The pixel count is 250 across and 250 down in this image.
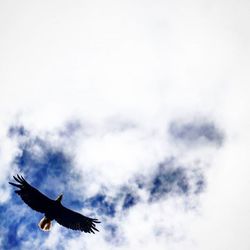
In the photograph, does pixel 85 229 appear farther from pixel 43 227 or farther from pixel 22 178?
pixel 22 178

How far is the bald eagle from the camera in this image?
22375mm

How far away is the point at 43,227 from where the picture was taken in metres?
22.6

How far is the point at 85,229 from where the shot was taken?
2336cm

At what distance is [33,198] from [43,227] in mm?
1833

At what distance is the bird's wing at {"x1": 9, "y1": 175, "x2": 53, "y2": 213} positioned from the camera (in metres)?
22.0

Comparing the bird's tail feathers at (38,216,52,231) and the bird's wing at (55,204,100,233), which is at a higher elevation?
the bird's wing at (55,204,100,233)

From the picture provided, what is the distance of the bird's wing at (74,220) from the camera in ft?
76.5

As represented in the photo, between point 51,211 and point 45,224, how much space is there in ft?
2.89

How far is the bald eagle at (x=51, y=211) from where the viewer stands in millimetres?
22375

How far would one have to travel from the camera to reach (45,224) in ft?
74.7

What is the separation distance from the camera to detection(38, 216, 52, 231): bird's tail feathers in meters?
22.6

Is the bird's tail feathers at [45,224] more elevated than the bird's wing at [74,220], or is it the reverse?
the bird's wing at [74,220]

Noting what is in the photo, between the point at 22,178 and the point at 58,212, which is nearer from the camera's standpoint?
the point at 22,178

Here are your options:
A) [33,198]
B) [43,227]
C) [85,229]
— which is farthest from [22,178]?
[85,229]
